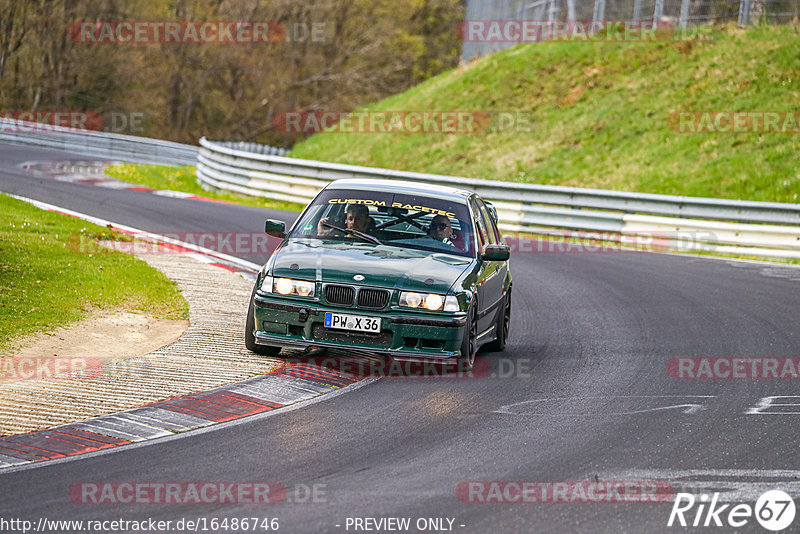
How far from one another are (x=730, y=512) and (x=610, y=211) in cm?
1715

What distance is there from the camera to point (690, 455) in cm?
680

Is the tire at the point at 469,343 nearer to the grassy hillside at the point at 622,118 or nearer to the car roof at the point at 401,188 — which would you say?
the car roof at the point at 401,188

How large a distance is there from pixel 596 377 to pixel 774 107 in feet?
66.9

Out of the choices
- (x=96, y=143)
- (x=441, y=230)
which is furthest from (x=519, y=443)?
(x=96, y=143)

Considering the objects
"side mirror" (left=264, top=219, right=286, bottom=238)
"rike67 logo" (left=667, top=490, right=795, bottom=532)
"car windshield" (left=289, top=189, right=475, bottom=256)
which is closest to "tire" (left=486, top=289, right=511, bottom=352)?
"car windshield" (left=289, top=189, right=475, bottom=256)

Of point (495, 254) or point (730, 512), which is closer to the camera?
point (730, 512)

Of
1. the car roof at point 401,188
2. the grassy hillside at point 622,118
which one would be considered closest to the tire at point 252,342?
the car roof at point 401,188

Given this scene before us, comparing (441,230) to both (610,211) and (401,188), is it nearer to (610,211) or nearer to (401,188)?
(401,188)

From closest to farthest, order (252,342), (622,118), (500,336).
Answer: (252,342), (500,336), (622,118)

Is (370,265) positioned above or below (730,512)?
above

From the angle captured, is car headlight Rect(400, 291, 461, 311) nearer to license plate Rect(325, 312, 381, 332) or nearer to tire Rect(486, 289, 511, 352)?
license plate Rect(325, 312, 381, 332)

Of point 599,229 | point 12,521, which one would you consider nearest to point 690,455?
point 12,521

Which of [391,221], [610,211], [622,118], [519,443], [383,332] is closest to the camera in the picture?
[519,443]

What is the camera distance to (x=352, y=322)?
28.3 feet
